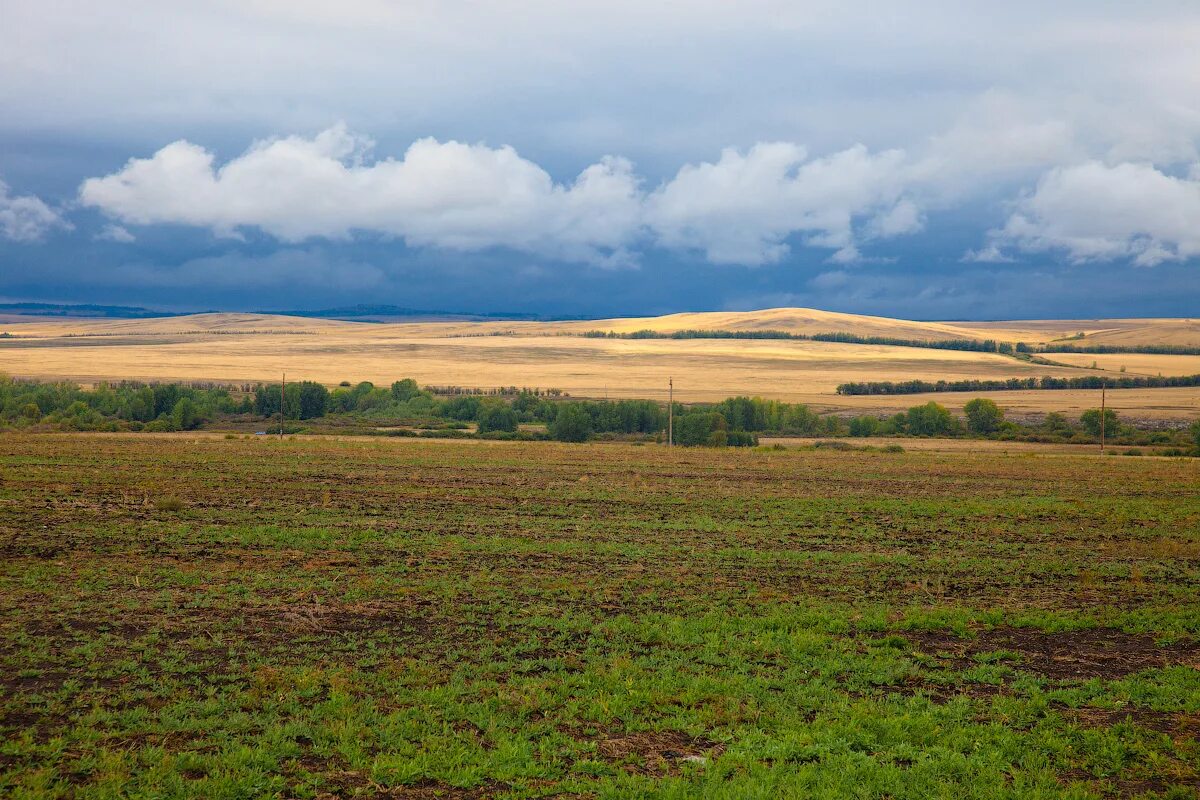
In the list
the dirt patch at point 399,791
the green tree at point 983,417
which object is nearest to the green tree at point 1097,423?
the green tree at point 983,417

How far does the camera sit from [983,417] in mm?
99562

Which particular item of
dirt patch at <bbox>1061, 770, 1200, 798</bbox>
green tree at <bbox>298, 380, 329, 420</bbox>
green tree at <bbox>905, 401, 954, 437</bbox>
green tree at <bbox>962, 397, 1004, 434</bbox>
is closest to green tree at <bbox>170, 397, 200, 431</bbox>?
green tree at <bbox>298, 380, 329, 420</bbox>

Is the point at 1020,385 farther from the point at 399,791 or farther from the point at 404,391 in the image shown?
the point at 399,791

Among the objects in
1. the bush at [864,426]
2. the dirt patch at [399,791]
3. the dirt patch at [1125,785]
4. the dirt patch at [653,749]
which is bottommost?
the bush at [864,426]

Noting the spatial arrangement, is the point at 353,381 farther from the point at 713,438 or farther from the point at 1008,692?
the point at 1008,692

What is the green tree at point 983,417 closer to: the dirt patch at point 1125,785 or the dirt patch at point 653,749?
the dirt patch at point 1125,785

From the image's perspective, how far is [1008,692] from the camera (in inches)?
466

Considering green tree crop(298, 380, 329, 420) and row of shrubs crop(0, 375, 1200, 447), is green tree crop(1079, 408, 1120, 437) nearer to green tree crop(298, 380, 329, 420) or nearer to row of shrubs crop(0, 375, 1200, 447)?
row of shrubs crop(0, 375, 1200, 447)

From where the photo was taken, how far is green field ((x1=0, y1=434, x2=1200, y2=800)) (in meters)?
9.12

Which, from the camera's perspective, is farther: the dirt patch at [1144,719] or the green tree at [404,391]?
the green tree at [404,391]

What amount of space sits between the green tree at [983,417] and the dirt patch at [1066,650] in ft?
290

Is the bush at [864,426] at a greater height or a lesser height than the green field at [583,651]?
lesser

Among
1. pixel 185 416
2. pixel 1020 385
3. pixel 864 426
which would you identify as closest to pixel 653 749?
pixel 185 416

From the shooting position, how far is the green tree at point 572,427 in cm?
9049
